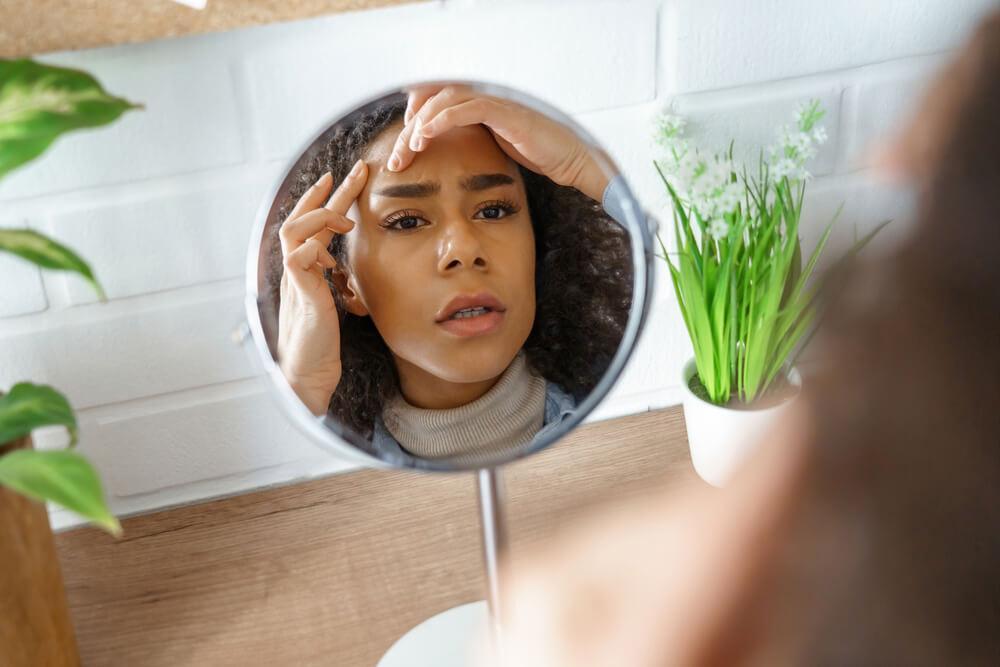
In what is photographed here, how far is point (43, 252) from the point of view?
44cm

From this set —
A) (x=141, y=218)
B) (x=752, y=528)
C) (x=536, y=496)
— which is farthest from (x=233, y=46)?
(x=752, y=528)

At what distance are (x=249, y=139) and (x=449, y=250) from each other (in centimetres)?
22

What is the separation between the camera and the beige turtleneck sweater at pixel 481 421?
48 centimetres

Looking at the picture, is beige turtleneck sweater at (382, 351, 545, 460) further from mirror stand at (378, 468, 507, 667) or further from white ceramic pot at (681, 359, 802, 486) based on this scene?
white ceramic pot at (681, 359, 802, 486)

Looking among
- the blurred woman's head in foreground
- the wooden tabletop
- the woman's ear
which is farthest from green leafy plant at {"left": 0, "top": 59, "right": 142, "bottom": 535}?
the blurred woman's head in foreground

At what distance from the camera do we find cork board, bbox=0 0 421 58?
535mm

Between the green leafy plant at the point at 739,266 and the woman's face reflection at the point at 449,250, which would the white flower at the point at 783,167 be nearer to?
the green leafy plant at the point at 739,266

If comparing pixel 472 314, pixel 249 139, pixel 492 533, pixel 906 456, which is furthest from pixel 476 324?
pixel 906 456

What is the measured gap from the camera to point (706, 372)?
670 millimetres

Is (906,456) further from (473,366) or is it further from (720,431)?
(720,431)

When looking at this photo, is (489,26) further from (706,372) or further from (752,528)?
(752,528)

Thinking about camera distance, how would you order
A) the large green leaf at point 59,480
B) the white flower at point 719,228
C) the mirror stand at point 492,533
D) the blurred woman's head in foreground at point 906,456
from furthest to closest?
the white flower at point 719,228, the mirror stand at point 492,533, the large green leaf at point 59,480, the blurred woman's head in foreground at point 906,456

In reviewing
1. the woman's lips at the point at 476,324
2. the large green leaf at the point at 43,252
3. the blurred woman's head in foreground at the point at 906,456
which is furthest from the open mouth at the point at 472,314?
the blurred woman's head in foreground at the point at 906,456

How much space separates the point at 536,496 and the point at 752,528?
53 cm
